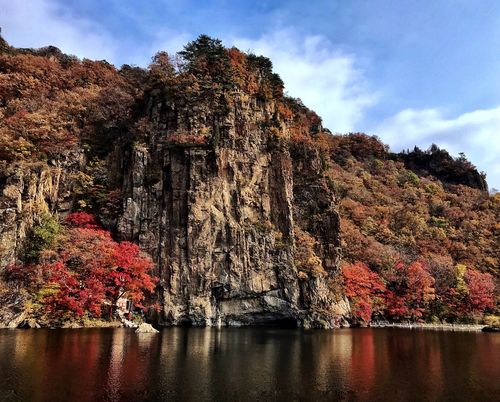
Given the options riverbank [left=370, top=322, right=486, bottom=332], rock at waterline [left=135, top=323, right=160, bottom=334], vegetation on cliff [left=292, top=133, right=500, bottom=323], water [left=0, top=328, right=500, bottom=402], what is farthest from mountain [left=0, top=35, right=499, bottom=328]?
water [left=0, top=328, right=500, bottom=402]

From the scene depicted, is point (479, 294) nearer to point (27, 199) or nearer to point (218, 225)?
point (218, 225)

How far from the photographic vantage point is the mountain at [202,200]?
153ft

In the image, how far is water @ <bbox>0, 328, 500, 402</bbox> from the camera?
17297 mm

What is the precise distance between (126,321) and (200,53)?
3742 centimetres

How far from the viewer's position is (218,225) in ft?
167

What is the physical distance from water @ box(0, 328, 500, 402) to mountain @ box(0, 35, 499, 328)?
45.0 feet

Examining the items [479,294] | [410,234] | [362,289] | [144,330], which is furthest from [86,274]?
[410,234]

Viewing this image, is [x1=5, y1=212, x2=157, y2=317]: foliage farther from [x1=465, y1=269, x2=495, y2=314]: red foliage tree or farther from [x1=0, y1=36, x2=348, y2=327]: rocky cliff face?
[x1=465, y1=269, x2=495, y2=314]: red foliage tree

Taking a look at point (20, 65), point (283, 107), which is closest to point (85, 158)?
point (20, 65)

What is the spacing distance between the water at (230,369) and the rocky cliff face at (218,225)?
14.2 metres

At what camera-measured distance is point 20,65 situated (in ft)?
217

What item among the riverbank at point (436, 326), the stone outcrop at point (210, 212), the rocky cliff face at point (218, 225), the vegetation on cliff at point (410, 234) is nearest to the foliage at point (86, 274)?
the stone outcrop at point (210, 212)

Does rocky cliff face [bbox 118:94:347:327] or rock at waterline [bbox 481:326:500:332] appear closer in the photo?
rocky cliff face [bbox 118:94:347:327]

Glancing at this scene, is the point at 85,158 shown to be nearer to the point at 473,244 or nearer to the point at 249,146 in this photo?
the point at 249,146
